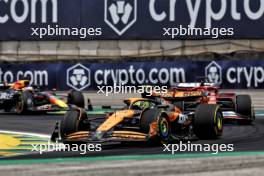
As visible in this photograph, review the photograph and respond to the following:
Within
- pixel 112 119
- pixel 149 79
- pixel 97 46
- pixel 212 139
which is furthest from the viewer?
pixel 97 46

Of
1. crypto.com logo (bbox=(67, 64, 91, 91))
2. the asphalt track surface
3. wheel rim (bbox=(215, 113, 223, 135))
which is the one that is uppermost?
crypto.com logo (bbox=(67, 64, 91, 91))

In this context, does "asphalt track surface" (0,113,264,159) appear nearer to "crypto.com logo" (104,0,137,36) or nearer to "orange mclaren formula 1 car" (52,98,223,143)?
"orange mclaren formula 1 car" (52,98,223,143)

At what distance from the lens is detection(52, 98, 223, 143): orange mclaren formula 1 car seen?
11.4 m

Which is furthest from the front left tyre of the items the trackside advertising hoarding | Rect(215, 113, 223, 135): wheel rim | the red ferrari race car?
the trackside advertising hoarding

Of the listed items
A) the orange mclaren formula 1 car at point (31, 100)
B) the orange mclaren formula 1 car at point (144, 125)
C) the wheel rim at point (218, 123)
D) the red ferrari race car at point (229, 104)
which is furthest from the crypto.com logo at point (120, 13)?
the wheel rim at point (218, 123)

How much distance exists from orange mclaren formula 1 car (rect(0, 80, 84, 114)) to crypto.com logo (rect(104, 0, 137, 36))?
7.63 m

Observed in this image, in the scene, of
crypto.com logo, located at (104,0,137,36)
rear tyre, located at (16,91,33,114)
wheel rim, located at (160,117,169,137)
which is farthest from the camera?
crypto.com logo, located at (104,0,137,36)

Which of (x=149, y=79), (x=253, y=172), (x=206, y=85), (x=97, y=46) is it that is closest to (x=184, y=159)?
(x=253, y=172)

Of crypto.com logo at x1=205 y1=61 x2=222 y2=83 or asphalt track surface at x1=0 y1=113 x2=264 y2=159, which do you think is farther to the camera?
crypto.com logo at x1=205 y1=61 x2=222 y2=83

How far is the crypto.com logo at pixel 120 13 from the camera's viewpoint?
27.1 m

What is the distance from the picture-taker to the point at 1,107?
20078mm

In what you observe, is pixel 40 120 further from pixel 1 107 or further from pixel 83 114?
pixel 83 114

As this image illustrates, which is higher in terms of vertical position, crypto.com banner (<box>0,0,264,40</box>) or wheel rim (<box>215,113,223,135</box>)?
crypto.com banner (<box>0,0,264,40</box>)

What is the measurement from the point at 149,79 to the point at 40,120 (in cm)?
689
